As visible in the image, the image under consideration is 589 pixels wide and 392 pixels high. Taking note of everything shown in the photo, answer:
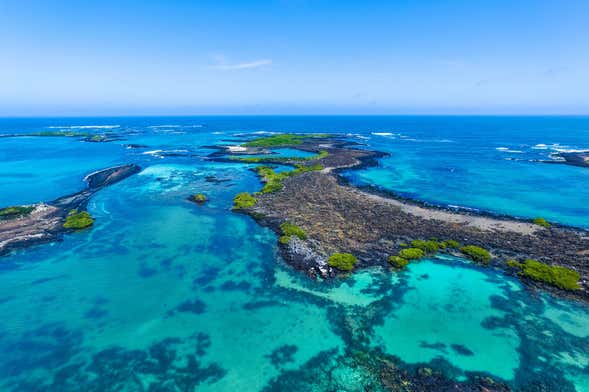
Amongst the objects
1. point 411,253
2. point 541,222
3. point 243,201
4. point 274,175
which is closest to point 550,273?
point 411,253

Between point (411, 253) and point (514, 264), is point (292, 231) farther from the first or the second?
point (514, 264)

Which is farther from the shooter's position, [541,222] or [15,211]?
[15,211]

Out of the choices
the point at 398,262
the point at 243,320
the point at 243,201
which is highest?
the point at 243,201

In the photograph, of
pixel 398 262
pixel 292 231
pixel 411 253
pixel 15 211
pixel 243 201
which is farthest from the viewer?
pixel 243 201

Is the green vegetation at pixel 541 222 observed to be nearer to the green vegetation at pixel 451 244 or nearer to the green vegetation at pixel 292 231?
the green vegetation at pixel 451 244

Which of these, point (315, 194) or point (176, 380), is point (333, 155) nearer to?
point (315, 194)

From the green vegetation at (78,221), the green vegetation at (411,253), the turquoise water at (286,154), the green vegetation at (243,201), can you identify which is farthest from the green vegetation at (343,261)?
the turquoise water at (286,154)

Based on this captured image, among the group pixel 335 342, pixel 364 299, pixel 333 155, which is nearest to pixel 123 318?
pixel 335 342

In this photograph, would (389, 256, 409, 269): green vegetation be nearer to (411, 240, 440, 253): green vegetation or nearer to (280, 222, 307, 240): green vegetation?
(411, 240, 440, 253): green vegetation

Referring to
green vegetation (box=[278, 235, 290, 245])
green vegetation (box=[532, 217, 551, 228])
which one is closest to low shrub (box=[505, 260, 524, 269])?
green vegetation (box=[532, 217, 551, 228])
